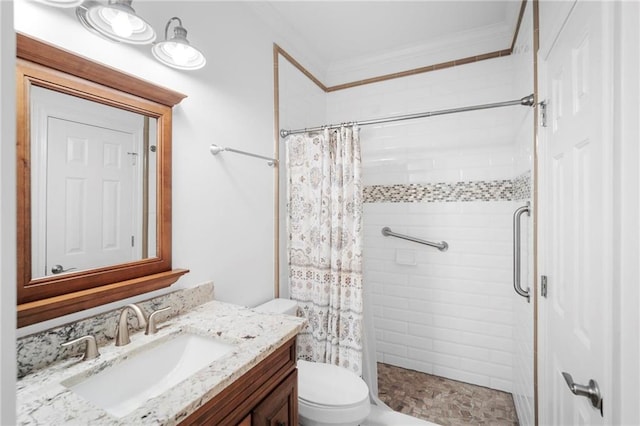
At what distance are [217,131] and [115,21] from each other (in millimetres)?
647

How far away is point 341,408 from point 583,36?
1672 mm

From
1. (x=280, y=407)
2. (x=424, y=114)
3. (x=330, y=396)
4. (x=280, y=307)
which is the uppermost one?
(x=424, y=114)

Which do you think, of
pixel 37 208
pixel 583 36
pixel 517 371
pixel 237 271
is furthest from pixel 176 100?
pixel 517 371

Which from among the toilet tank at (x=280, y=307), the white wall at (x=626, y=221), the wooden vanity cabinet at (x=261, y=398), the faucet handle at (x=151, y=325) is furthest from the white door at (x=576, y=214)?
the faucet handle at (x=151, y=325)

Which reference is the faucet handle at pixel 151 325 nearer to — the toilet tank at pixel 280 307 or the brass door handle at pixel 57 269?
the brass door handle at pixel 57 269

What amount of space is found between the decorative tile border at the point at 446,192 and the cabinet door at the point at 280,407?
1679 mm

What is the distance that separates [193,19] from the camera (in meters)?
1.46

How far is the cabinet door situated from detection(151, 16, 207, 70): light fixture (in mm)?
1364

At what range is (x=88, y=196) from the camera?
1070 millimetres

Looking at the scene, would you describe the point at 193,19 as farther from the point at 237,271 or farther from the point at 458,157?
the point at 458,157

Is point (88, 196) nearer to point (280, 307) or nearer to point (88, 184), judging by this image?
point (88, 184)

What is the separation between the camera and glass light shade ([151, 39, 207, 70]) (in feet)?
3.91

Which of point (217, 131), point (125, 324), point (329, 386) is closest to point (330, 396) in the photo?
point (329, 386)

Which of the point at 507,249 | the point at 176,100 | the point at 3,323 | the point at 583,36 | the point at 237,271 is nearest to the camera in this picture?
the point at 3,323
